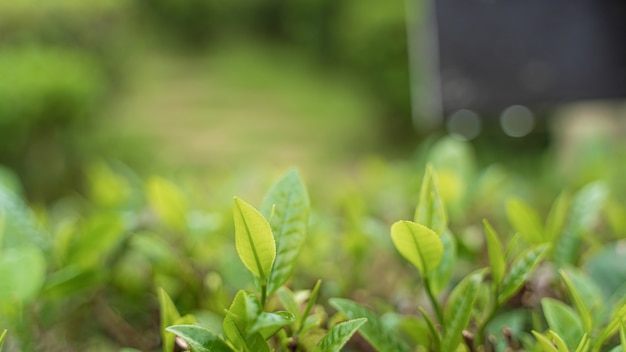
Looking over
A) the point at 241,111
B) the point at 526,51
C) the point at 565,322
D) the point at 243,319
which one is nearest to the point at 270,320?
the point at 243,319

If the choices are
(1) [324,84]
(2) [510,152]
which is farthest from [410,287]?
(1) [324,84]

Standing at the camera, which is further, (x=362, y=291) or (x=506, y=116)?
(x=506, y=116)

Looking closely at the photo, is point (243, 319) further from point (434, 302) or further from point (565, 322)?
point (565, 322)

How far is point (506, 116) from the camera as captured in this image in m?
2.92

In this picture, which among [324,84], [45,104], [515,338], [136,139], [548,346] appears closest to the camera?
[548,346]

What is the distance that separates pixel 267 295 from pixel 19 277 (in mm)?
272

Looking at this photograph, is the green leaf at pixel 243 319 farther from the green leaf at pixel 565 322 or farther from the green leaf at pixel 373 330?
the green leaf at pixel 565 322

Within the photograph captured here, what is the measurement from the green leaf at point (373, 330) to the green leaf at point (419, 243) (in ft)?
0.20

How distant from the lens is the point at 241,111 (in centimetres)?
877

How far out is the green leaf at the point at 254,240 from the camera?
2.15 ft

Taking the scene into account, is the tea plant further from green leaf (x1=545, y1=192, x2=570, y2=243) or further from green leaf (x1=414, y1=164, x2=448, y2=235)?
green leaf (x1=545, y1=192, x2=570, y2=243)

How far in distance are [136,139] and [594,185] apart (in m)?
5.02

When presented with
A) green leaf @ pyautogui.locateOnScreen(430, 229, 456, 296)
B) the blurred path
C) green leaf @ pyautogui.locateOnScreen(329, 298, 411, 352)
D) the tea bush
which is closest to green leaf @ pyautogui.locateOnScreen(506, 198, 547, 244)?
the tea bush

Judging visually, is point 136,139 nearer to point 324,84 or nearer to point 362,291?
point 324,84
